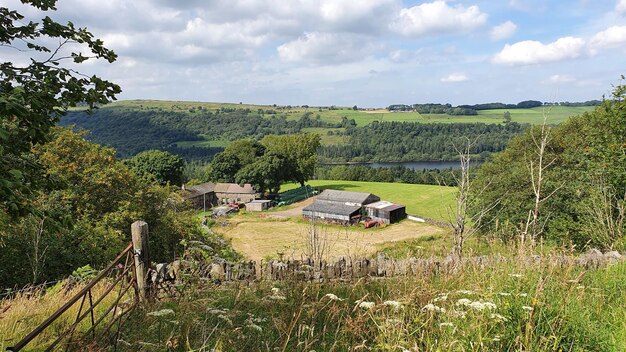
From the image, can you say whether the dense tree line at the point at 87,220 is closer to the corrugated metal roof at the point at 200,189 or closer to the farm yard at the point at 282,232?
the farm yard at the point at 282,232

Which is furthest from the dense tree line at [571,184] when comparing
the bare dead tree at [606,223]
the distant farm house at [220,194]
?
the distant farm house at [220,194]

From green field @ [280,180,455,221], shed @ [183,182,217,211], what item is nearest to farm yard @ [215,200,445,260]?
green field @ [280,180,455,221]

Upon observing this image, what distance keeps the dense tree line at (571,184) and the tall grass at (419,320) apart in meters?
3.90

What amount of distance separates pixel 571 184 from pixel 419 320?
2836cm

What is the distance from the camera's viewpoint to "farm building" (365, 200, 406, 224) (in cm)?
5447

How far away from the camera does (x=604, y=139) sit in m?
21.3

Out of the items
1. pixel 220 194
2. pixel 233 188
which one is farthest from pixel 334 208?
pixel 220 194

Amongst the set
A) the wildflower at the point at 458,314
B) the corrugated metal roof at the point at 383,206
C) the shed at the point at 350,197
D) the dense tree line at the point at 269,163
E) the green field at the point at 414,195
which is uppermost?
the wildflower at the point at 458,314

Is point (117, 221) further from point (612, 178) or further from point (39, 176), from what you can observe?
point (612, 178)

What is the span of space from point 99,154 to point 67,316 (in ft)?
56.3

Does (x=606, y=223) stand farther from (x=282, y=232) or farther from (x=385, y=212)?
(x=385, y=212)

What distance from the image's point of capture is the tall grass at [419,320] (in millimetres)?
3666

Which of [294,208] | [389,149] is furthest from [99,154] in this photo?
[389,149]

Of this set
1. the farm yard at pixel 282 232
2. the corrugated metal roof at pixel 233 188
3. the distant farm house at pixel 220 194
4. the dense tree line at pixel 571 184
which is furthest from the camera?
the corrugated metal roof at pixel 233 188
